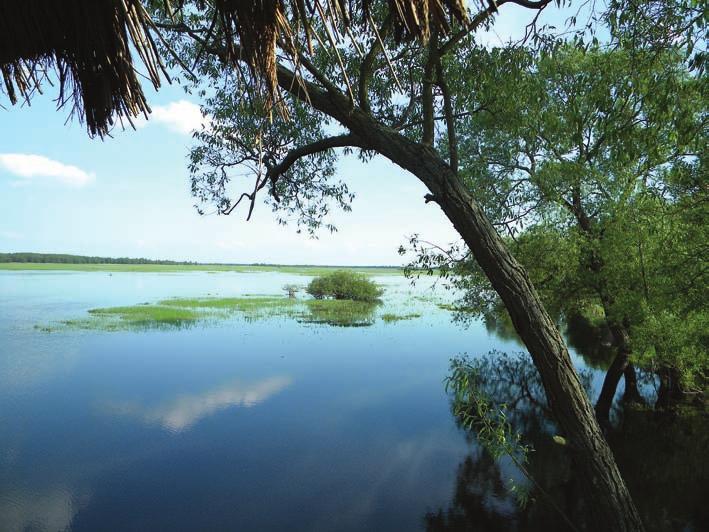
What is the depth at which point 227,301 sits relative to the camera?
37.2 metres

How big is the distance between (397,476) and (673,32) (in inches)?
347

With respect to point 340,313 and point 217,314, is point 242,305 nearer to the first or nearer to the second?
point 217,314

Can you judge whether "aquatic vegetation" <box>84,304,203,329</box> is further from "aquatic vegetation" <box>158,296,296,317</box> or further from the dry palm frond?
the dry palm frond

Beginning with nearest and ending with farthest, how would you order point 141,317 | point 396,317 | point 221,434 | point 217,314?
point 221,434
point 141,317
point 217,314
point 396,317

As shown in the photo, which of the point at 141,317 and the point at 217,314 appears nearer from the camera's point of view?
the point at 141,317

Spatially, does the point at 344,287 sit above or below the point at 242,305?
above

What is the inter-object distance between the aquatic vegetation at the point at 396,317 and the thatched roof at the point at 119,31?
27037 mm

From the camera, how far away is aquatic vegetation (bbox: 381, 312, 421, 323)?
29531mm

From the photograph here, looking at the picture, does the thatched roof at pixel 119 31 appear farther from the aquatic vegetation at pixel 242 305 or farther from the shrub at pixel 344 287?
the shrub at pixel 344 287

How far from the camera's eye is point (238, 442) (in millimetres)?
10867

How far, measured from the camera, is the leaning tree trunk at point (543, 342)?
3354 mm

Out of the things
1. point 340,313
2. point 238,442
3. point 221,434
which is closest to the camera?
point 238,442

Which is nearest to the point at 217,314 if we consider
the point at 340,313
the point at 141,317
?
the point at 141,317

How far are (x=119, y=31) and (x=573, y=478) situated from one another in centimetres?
1050
